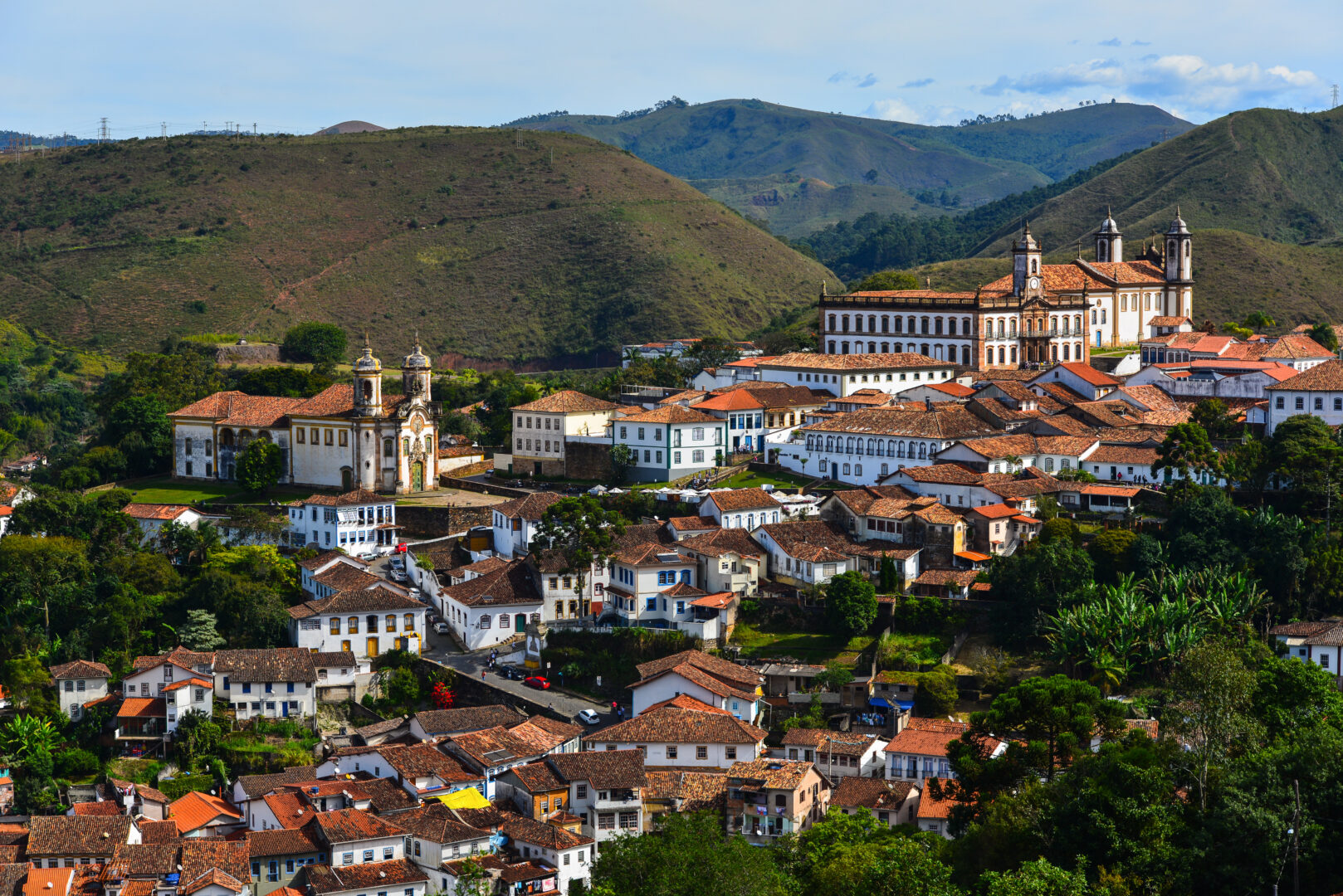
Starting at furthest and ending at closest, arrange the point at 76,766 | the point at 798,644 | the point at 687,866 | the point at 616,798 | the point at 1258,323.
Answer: the point at 1258,323 → the point at 798,644 → the point at 76,766 → the point at 616,798 → the point at 687,866

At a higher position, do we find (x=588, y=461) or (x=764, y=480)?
(x=588, y=461)

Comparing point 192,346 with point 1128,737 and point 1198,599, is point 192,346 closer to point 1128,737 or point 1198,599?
point 1198,599

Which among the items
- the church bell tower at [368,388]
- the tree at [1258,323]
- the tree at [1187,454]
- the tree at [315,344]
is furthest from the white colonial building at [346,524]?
the tree at [1258,323]

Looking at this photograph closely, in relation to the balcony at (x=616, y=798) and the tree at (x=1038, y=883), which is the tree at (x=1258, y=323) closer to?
the balcony at (x=616, y=798)

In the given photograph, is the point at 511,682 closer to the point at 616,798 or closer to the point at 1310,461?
the point at 616,798

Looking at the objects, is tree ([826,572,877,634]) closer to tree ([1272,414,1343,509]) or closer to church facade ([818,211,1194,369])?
tree ([1272,414,1343,509])

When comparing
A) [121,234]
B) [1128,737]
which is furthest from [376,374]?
[121,234]

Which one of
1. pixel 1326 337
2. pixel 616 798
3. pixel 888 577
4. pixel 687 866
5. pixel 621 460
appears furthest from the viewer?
pixel 1326 337

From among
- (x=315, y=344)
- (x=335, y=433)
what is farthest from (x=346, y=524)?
(x=315, y=344)
